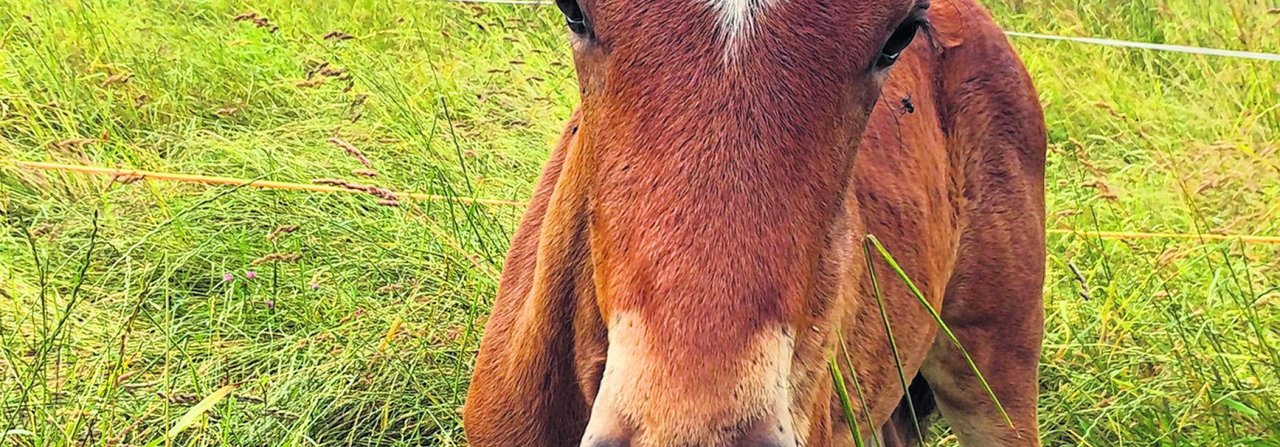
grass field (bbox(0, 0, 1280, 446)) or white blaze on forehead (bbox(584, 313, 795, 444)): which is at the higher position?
white blaze on forehead (bbox(584, 313, 795, 444))

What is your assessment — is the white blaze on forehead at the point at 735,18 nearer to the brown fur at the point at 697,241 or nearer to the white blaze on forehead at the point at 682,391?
the brown fur at the point at 697,241

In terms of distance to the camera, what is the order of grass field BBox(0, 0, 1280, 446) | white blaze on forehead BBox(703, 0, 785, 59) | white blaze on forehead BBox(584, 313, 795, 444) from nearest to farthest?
white blaze on forehead BBox(584, 313, 795, 444) → white blaze on forehead BBox(703, 0, 785, 59) → grass field BBox(0, 0, 1280, 446)

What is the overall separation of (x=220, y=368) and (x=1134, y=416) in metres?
2.69

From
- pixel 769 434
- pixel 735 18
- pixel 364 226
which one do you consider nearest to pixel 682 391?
pixel 769 434

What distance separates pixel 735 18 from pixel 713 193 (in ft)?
0.77

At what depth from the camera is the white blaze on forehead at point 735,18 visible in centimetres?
143

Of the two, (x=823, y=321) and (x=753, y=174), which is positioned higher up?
(x=753, y=174)

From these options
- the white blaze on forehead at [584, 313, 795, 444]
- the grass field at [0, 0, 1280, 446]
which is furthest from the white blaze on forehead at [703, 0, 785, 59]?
the grass field at [0, 0, 1280, 446]

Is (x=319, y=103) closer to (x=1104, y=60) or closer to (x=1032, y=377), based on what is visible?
(x=1032, y=377)

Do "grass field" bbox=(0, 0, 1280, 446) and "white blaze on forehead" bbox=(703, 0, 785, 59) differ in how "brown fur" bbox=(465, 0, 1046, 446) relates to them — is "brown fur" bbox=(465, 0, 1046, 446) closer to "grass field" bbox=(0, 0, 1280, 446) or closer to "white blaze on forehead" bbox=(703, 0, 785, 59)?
"white blaze on forehead" bbox=(703, 0, 785, 59)

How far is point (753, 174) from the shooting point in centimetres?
140

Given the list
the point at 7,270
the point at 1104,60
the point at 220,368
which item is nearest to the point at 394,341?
the point at 220,368

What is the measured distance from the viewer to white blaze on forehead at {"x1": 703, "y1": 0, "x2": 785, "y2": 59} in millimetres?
1430

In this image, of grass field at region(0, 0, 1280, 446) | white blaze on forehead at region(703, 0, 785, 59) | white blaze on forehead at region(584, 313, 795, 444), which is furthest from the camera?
grass field at region(0, 0, 1280, 446)
